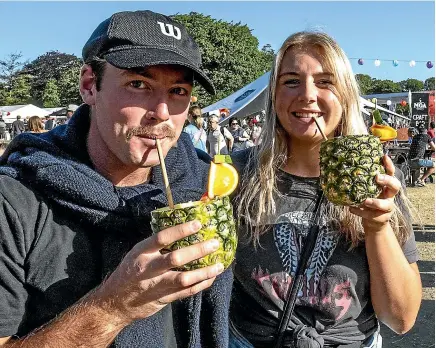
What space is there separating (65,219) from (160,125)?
51 centimetres

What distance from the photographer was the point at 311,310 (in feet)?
8.07

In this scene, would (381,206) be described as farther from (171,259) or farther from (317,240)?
(171,259)

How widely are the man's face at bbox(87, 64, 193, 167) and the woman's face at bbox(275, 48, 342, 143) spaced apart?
0.82m

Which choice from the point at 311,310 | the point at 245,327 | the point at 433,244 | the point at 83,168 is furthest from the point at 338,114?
the point at 433,244

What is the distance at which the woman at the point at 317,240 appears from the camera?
2.42 metres

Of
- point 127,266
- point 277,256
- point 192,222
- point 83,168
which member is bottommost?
point 277,256

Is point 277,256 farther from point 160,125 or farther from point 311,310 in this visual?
point 160,125

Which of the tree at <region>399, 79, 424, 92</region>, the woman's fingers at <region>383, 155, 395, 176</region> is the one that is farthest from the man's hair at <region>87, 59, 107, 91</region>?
the tree at <region>399, 79, 424, 92</region>

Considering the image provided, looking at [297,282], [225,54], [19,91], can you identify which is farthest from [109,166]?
[19,91]

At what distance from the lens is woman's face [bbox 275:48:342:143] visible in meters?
2.60

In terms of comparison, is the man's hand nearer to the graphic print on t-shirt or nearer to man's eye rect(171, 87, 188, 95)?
man's eye rect(171, 87, 188, 95)

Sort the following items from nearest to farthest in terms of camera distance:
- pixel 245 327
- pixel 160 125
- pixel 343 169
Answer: pixel 160 125, pixel 343 169, pixel 245 327

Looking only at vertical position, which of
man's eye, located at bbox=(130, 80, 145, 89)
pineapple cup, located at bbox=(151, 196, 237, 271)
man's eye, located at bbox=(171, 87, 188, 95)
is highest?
man's eye, located at bbox=(130, 80, 145, 89)

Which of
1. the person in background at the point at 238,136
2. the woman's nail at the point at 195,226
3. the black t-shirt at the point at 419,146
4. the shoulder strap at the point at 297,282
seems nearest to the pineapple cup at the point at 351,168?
the shoulder strap at the point at 297,282
